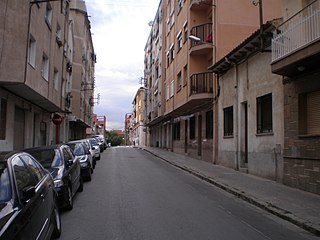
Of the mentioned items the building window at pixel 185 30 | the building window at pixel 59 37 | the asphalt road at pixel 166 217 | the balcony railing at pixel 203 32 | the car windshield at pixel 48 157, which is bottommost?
the asphalt road at pixel 166 217

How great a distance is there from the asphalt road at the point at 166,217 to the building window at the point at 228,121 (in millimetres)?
7472

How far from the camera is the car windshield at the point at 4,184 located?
410 centimetres

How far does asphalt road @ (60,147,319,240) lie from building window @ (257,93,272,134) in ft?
13.5

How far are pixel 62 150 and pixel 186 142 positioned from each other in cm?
2073

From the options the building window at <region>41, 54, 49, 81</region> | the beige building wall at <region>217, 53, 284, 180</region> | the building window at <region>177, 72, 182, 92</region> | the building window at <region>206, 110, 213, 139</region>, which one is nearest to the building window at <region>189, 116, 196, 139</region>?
the building window at <region>177, 72, 182, 92</region>

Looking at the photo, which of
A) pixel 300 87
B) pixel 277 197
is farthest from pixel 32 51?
pixel 277 197

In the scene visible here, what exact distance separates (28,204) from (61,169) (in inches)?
175

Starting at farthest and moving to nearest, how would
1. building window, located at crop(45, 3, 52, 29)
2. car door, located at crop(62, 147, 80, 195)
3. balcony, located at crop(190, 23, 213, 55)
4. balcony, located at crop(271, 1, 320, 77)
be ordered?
balcony, located at crop(190, 23, 213, 55) → building window, located at crop(45, 3, 52, 29) → balcony, located at crop(271, 1, 320, 77) → car door, located at crop(62, 147, 80, 195)

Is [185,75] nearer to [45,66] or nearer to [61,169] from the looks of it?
[45,66]

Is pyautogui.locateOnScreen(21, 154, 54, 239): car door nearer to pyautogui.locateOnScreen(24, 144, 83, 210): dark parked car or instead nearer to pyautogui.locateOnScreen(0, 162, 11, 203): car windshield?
pyautogui.locateOnScreen(0, 162, 11, 203): car windshield

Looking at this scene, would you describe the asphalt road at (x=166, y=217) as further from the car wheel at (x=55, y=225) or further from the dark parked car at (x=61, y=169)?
the dark parked car at (x=61, y=169)

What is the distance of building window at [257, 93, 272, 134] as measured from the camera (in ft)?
Answer: 48.0

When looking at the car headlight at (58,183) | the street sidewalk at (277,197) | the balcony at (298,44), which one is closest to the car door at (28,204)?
the car headlight at (58,183)

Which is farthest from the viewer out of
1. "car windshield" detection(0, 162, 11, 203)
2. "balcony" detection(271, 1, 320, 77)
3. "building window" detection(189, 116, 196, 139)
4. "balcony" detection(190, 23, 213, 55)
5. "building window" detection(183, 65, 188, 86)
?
"building window" detection(189, 116, 196, 139)
